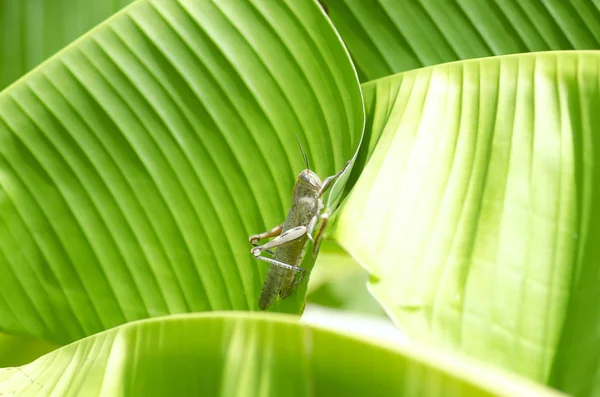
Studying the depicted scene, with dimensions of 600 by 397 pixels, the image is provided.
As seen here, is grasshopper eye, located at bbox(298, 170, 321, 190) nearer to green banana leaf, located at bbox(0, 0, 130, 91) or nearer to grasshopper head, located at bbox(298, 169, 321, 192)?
grasshopper head, located at bbox(298, 169, 321, 192)

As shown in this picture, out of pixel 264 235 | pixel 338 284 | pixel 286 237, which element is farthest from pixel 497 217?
pixel 286 237

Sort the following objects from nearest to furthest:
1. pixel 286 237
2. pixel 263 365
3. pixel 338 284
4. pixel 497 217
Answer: pixel 263 365, pixel 497 217, pixel 338 284, pixel 286 237

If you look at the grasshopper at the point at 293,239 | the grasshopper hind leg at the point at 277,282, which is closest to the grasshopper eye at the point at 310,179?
the grasshopper at the point at 293,239

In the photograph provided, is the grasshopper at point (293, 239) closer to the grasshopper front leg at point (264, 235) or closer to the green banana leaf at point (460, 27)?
the grasshopper front leg at point (264, 235)

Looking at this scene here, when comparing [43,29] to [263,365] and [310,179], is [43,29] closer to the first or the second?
[310,179]

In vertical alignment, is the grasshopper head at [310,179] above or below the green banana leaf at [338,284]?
above

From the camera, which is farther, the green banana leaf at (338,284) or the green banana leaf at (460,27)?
the green banana leaf at (460,27)

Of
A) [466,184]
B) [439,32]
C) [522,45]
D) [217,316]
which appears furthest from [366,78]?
[217,316]

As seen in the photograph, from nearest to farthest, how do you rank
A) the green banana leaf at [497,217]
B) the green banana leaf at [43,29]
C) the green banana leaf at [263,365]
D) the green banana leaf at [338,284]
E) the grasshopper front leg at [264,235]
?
the green banana leaf at [263,365] → the green banana leaf at [497,217] → the green banana leaf at [338,284] → the grasshopper front leg at [264,235] → the green banana leaf at [43,29]
